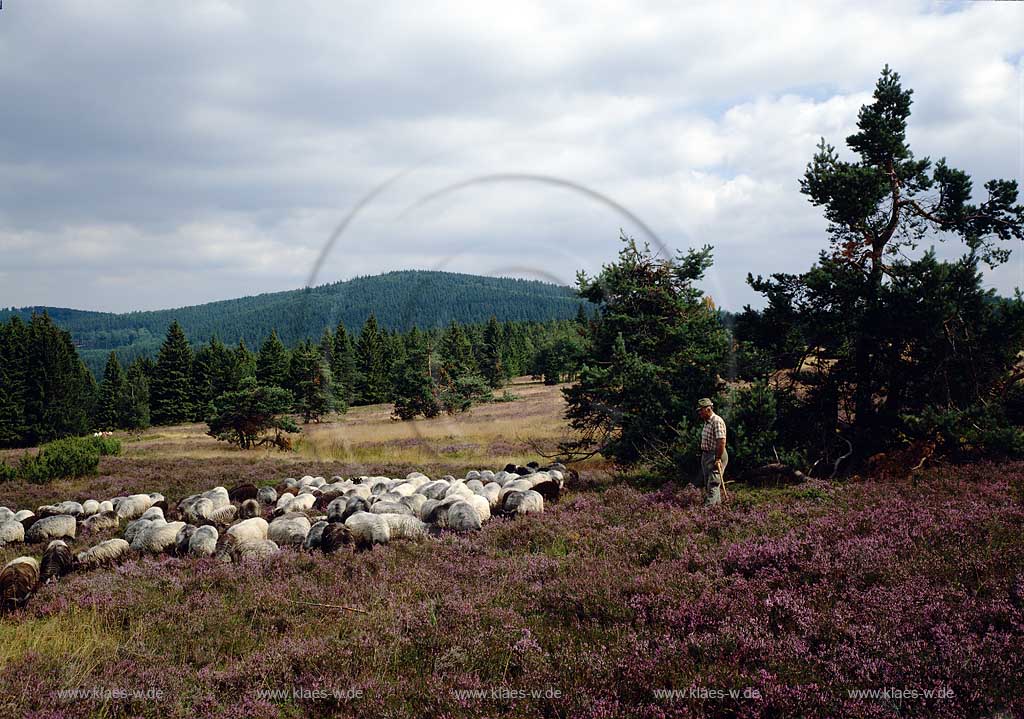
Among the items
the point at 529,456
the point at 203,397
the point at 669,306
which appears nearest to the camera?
the point at 669,306

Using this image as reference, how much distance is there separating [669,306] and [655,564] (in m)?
13.2

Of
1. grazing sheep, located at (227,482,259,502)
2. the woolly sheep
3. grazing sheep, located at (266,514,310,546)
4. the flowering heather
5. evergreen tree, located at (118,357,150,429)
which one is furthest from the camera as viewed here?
evergreen tree, located at (118,357,150,429)

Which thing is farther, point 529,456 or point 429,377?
point 429,377

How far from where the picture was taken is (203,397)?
310ft

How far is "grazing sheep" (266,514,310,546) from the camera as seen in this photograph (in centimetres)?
1169

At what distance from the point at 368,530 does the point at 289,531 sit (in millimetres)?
1873

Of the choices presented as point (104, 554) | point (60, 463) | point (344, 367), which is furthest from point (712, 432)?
point (344, 367)

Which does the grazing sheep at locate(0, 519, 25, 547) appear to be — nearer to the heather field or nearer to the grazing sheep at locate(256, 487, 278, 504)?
the heather field

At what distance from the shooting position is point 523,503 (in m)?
13.2

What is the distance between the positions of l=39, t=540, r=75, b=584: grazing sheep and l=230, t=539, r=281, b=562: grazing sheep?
3.15 metres

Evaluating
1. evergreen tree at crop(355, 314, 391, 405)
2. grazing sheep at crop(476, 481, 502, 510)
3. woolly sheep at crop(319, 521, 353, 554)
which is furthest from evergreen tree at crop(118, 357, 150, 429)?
woolly sheep at crop(319, 521, 353, 554)

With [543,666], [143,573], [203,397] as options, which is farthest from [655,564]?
[203,397]

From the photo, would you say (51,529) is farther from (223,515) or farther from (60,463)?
(60,463)

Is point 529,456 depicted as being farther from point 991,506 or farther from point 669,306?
point 991,506
